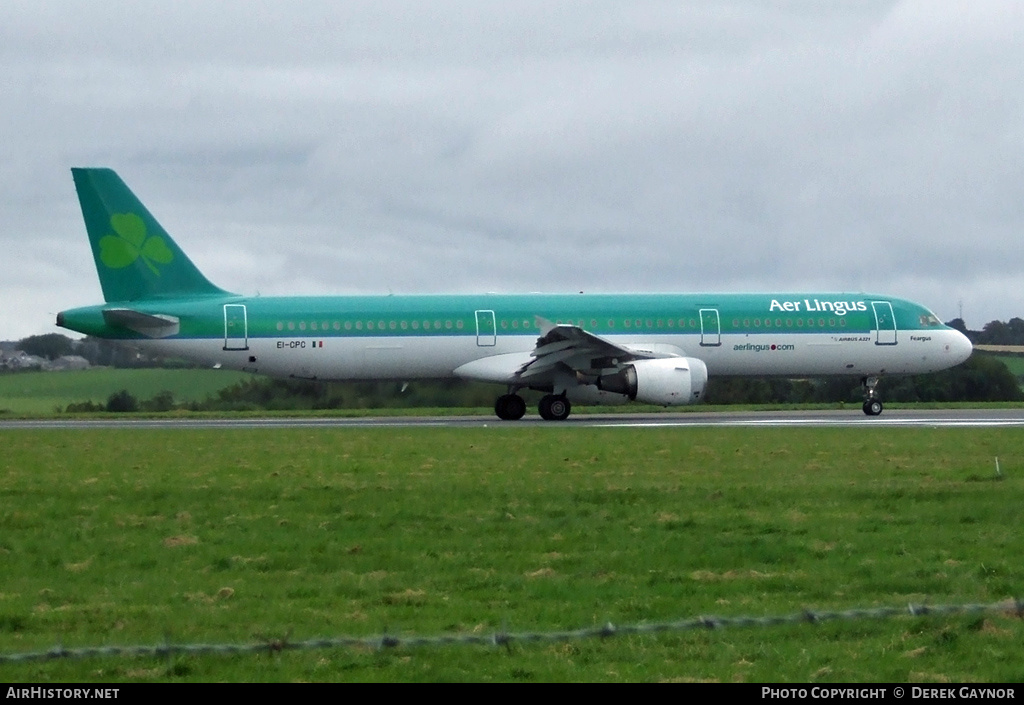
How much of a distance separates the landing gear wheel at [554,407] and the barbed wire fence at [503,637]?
2662cm

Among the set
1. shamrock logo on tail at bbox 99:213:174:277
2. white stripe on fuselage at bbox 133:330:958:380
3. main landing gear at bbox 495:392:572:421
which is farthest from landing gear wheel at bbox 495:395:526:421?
shamrock logo on tail at bbox 99:213:174:277

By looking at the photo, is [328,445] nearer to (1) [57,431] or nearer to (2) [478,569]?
(1) [57,431]

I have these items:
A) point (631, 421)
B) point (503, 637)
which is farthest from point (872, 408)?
point (503, 637)

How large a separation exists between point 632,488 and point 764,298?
22931 mm

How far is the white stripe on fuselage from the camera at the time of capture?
36062 mm

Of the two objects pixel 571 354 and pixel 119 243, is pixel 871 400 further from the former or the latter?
pixel 119 243

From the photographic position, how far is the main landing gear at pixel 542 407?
1421 inches

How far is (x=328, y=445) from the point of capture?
990 inches

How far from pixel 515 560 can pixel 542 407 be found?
2447 centimetres

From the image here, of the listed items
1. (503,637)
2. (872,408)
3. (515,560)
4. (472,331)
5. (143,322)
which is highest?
(143,322)

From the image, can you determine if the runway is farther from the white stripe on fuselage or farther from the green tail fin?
the green tail fin

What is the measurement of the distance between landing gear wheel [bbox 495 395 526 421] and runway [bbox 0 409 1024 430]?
0.34 metres

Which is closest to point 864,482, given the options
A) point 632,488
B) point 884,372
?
point 632,488

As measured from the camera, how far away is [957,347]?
40375 mm
